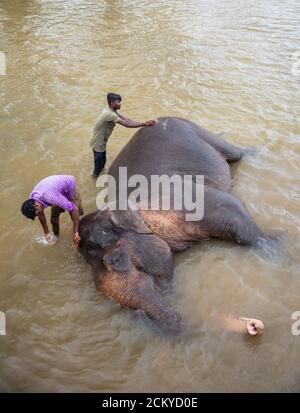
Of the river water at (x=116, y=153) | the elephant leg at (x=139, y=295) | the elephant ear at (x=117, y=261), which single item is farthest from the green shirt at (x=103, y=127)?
the elephant leg at (x=139, y=295)

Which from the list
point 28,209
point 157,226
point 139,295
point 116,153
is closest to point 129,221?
point 157,226

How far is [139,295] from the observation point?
4.05 meters

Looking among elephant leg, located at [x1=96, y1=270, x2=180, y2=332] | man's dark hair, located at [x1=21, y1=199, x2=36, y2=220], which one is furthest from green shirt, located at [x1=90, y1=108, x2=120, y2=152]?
elephant leg, located at [x1=96, y1=270, x2=180, y2=332]

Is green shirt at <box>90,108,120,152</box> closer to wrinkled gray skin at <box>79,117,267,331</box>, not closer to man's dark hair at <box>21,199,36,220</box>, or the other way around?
wrinkled gray skin at <box>79,117,267,331</box>

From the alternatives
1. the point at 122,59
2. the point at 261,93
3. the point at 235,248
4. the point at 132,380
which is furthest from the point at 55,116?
the point at 132,380

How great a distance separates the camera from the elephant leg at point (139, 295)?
3967 mm

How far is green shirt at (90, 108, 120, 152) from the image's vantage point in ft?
19.2

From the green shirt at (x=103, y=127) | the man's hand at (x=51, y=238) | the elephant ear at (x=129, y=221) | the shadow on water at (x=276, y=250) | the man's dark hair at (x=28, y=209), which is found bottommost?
the man's hand at (x=51, y=238)

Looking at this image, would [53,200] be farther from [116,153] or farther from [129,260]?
[116,153]

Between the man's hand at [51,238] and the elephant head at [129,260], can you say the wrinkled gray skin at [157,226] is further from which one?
the man's hand at [51,238]

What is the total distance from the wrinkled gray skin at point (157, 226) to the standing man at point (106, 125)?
24 cm

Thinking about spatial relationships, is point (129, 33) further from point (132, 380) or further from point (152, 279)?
point (132, 380)

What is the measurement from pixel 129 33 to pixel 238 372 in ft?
35.4

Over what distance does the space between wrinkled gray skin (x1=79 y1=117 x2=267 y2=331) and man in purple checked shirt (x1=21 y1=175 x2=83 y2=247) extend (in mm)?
180
